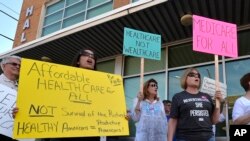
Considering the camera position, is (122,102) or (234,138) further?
(122,102)

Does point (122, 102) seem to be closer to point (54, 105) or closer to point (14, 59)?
point (54, 105)

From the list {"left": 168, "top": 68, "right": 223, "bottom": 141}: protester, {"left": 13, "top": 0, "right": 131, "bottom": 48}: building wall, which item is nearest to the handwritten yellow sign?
{"left": 168, "top": 68, "right": 223, "bottom": 141}: protester

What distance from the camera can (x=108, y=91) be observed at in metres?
3.17

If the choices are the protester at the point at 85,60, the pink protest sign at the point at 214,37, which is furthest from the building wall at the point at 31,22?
the protester at the point at 85,60

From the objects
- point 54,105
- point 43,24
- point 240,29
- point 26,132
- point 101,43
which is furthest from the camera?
point 43,24

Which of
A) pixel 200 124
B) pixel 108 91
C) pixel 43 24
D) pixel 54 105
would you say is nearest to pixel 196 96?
pixel 200 124

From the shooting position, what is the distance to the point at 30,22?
1177 cm

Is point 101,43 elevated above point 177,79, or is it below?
above

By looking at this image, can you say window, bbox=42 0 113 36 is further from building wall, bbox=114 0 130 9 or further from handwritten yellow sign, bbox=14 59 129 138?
handwritten yellow sign, bbox=14 59 129 138

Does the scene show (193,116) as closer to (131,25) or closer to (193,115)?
(193,115)

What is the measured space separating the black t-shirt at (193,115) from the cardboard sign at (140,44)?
3.29 feet

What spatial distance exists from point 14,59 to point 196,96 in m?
1.80

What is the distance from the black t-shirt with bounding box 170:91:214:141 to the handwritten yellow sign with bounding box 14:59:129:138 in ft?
1.77

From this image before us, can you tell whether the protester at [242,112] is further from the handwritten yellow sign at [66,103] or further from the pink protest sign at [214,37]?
the handwritten yellow sign at [66,103]
